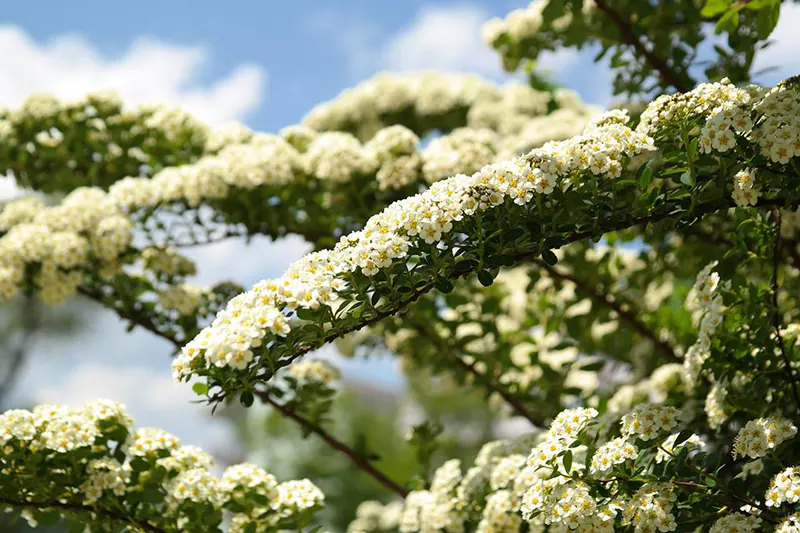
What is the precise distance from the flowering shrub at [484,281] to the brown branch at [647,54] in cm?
2

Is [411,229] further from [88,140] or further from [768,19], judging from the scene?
[88,140]

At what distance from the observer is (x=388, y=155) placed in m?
3.76

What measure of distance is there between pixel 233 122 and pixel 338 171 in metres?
1.20

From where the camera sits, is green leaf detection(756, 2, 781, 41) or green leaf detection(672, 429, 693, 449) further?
green leaf detection(756, 2, 781, 41)

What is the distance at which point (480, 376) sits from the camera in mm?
4176

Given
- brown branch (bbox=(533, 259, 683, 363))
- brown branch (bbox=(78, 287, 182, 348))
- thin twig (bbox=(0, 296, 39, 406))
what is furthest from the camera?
thin twig (bbox=(0, 296, 39, 406))

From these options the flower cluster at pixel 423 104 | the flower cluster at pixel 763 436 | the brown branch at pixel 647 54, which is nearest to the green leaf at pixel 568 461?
the flower cluster at pixel 763 436

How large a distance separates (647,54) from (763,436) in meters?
2.04

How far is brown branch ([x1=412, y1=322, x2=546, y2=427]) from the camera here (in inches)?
163

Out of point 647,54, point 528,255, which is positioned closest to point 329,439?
point 528,255

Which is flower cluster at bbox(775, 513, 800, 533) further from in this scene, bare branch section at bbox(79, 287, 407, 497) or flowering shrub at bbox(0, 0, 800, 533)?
bare branch section at bbox(79, 287, 407, 497)

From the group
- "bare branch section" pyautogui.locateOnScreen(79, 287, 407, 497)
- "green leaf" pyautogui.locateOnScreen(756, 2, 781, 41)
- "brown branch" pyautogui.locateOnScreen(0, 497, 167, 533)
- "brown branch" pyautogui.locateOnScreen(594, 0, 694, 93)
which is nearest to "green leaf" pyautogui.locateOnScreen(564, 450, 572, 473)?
"brown branch" pyautogui.locateOnScreen(0, 497, 167, 533)

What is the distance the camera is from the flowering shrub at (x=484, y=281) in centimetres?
209

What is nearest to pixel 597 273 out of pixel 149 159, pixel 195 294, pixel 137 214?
pixel 195 294
